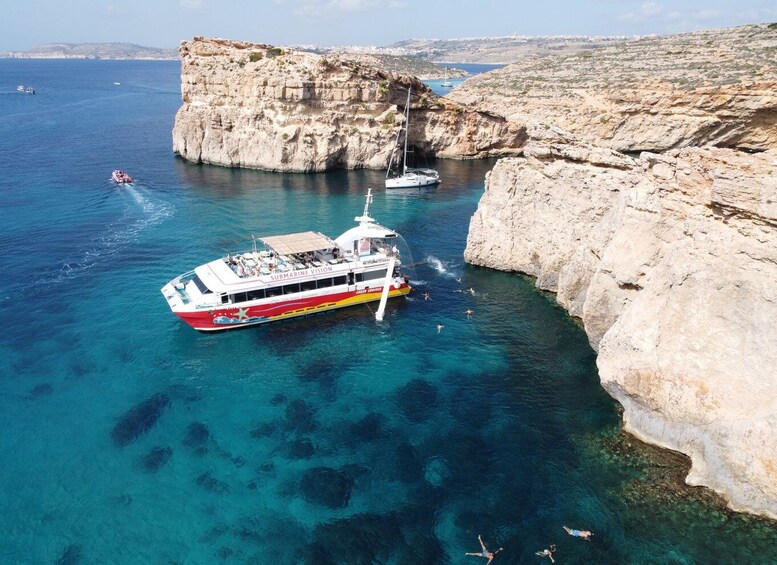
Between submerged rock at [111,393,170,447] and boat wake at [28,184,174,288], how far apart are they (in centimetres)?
2263

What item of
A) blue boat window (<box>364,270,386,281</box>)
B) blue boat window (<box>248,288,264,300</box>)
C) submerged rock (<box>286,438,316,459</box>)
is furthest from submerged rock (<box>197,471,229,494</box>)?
blue boat window (<box>364,270,386,281</box>)

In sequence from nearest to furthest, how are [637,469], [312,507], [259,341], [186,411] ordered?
[312,507], [637,469], [186,411], [259,341]

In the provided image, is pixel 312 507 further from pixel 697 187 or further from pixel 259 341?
pixel 697 187

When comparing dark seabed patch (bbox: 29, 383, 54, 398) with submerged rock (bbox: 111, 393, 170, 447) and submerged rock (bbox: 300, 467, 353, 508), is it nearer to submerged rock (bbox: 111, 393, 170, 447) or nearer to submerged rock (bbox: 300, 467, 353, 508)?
submerged rock (bbox: 111, 393, 170, 447)

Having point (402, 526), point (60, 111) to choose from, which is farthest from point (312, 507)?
point (60, 111)

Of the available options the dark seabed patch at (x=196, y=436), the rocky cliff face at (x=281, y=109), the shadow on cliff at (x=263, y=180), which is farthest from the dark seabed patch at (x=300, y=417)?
the rocky cliff face at (x=281, y=109)

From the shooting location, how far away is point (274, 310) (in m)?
42.6

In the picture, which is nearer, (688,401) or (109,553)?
(109,553)

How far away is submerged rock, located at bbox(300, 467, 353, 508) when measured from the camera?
25.4 metres

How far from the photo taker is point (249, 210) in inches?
2721

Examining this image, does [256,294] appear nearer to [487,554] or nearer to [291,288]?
[291,288]

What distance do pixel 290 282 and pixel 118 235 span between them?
28171 millimetres

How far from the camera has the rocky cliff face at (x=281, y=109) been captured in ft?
294

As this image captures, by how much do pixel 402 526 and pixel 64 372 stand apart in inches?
992
